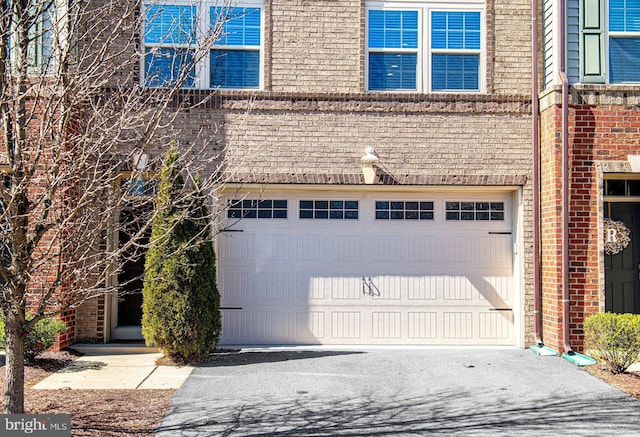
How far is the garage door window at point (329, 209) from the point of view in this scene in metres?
10.1

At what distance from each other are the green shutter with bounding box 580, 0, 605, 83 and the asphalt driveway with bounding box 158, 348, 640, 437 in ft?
13.0

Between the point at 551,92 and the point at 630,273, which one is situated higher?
the point at 551,92

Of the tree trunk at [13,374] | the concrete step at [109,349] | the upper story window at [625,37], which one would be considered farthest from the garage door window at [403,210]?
the tree trunk at [13,374]

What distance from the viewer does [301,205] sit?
1013 cm

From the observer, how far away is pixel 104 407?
6703mm

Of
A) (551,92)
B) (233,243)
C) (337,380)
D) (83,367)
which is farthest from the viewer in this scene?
(233,243)

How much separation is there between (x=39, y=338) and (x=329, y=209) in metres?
4.33

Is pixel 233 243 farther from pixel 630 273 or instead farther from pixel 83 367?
pixel 630 273

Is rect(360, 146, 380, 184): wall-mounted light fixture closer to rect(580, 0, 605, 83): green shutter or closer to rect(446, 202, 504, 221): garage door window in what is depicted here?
rect(446, 202, 504, 221): garage door window

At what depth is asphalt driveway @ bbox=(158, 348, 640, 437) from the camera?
20.0 ft

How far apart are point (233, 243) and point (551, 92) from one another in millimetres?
4986

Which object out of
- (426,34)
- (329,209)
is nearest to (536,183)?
(426,34)

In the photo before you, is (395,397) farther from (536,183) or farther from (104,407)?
(536,183)

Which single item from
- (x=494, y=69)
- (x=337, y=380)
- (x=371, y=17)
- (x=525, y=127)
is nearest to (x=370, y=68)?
(x=371, y=17)
